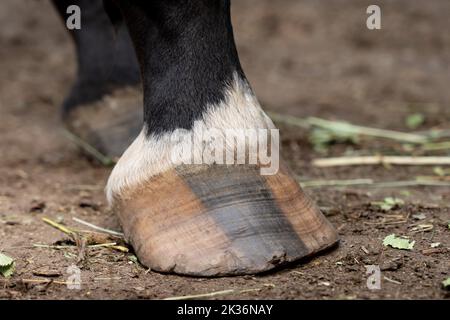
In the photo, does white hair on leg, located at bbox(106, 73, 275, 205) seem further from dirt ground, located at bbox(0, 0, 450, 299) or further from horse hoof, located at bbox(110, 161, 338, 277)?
dirt ground, located at bbox(0, 0, 450, 299)

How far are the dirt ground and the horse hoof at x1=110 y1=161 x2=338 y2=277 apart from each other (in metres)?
0.03

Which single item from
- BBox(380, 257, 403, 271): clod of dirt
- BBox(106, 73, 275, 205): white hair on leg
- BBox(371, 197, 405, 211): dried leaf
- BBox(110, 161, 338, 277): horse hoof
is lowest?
BBox(380, 257, 403, 271): clod of dirt

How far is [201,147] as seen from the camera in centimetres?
150

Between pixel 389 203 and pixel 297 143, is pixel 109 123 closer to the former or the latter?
pixel 297 143

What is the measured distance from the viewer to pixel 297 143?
2734mm

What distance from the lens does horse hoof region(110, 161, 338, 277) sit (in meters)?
1.45

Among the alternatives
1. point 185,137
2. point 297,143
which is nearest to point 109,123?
point 297,143

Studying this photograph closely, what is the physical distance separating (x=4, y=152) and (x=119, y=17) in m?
0.99

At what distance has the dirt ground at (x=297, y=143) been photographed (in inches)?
56.4

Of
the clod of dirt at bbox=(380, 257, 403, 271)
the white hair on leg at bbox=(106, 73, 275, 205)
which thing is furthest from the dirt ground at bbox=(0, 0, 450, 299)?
the white hair on leg at bbox=(106, 73, 275, 205)

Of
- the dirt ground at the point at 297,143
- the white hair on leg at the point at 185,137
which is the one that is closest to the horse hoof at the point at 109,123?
the dirt ground at the point at 297,143

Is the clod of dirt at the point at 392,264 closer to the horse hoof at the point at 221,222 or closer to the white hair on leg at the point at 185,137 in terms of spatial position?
the horse hoof at the point at 221,222

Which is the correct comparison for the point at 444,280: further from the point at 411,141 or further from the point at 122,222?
the point at 411,141

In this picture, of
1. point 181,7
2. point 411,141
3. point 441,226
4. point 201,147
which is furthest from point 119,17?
point 411,141
